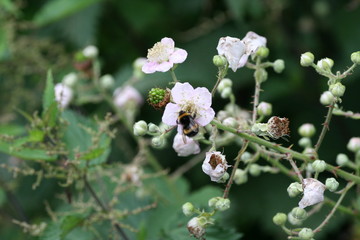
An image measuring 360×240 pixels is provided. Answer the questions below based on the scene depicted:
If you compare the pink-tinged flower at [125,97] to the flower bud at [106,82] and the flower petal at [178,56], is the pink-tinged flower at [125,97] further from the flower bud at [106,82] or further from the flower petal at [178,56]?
the flower petal at [178,56]

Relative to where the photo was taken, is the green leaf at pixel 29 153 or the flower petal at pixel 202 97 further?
the green leaf at pixel 29 153

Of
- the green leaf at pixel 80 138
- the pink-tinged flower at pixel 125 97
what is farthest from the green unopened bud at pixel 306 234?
the pink-tinged flower at pixel 125 97

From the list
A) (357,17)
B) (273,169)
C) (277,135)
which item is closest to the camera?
(277,135)

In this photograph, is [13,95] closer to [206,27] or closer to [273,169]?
[206,27]

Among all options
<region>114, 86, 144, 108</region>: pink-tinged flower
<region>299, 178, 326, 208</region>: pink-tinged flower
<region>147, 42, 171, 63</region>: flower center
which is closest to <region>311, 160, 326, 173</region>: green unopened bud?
<region>299, 178, 326, 208</region>: pink-tinged flower

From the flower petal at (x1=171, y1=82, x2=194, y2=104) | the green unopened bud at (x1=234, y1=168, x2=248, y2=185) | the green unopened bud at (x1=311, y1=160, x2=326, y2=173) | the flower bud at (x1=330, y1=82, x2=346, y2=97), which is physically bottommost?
the green unopened bud at (x1=311, y1=160, x2=326, y2=173)

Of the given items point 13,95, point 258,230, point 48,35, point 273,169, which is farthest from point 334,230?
point 48,35

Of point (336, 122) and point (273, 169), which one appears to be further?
point (336, 122)

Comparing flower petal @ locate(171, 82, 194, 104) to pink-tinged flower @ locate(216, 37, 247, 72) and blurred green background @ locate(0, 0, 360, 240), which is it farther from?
blurred green background @ locate(0, 0, 360, 240)
